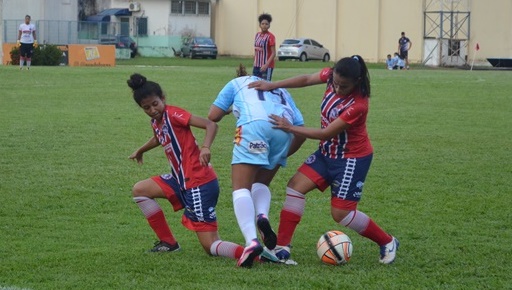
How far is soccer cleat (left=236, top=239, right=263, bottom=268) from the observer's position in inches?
265

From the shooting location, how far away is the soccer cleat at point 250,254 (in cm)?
673

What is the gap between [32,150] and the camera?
13578mm

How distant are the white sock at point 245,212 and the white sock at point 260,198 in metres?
0.15

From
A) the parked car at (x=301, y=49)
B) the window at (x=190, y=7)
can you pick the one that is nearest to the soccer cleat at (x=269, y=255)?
the parked car at (x=301, y=49)

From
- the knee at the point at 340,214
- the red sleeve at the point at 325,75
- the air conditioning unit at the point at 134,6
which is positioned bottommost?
the knee at the point at 340,214

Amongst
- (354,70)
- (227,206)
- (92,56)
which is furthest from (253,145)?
(92,56)

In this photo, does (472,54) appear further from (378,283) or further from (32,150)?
(378,283)

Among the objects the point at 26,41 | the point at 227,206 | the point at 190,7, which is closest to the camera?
the point at 227,206

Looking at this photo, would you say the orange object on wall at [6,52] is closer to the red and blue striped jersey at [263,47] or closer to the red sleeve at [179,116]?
the red and blue striped jersey at [263,47]

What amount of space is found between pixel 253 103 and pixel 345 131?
0.69m

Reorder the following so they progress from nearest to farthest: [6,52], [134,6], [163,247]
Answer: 1. [163,247]
2. [6,52]
3. [134,6]

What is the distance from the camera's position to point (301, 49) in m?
62.2

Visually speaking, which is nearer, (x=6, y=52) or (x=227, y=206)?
(x=227, y=206)

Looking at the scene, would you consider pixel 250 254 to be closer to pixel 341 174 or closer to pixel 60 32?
pixel 341 174
